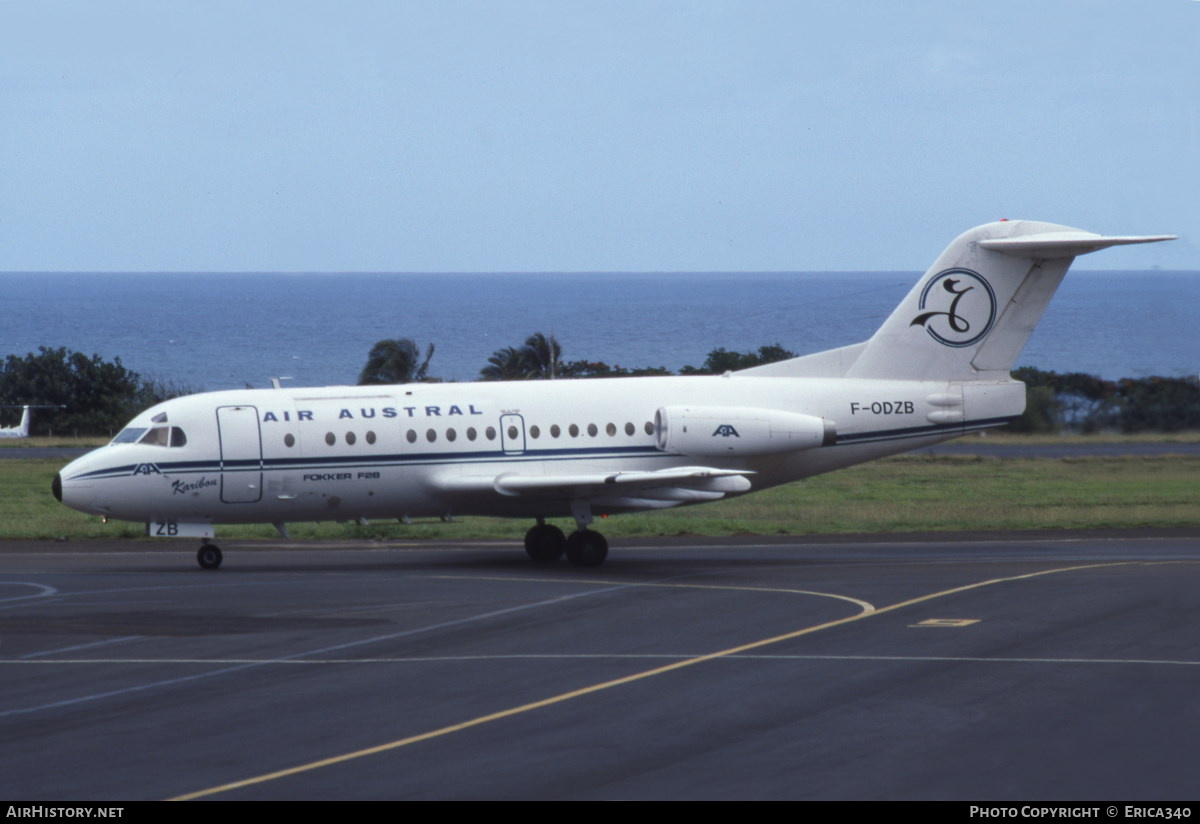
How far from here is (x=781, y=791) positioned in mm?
11859

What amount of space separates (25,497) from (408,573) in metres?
21.7

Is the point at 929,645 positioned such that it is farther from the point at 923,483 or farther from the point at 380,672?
the point at 923,483

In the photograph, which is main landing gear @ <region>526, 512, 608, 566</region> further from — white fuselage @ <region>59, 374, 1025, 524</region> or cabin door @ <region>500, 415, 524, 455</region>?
cabin door @ <region>500, 415, 524, 455</region>

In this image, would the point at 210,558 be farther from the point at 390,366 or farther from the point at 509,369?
the point at 509,369

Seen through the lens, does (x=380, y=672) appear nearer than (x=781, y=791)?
No

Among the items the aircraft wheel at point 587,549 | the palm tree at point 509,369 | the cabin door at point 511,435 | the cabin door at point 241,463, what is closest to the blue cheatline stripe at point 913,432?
the aircraft wheel at point 587,549

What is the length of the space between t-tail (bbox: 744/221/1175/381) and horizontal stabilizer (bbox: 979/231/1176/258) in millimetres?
45

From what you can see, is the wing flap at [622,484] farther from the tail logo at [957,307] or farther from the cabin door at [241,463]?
the tail logo at [957,307]

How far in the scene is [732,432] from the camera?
1142 inches
